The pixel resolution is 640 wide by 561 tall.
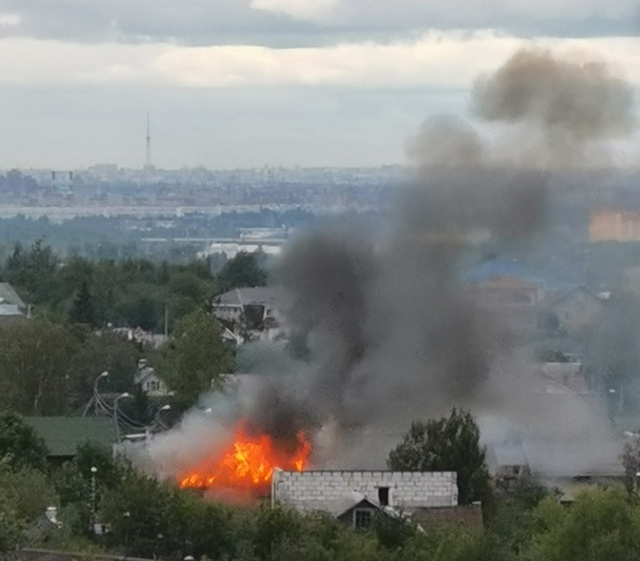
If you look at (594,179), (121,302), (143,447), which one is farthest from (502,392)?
(121,302)

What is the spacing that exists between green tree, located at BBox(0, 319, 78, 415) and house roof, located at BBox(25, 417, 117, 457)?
5729 millimetres

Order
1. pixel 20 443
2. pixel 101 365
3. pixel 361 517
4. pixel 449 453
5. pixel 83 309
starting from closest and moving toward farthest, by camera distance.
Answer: pixel 361 517 → pixel 449 453 → pixel 20 443 → pixel 101 365 → pixel 83 309

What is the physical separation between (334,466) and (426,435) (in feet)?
9.65

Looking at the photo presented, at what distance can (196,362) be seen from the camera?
212 feet

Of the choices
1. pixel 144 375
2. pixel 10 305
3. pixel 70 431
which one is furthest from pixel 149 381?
pixel 10 305

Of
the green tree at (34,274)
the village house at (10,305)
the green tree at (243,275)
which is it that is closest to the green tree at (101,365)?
the village house at (10,305)

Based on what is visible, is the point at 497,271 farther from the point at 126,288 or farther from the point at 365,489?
the point at 126,288

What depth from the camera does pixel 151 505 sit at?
35.4 m

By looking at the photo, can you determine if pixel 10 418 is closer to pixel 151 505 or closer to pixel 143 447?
pixel 143 447

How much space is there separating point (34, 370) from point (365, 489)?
26464mm

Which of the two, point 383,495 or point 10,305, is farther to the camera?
point 10,305

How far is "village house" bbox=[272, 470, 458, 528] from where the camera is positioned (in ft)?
129

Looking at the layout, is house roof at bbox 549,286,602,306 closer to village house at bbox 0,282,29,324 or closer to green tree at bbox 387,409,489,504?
village house at bbox 0,282,29,324

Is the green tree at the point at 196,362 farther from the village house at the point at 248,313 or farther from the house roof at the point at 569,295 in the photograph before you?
the house roof at the point at 569,295
